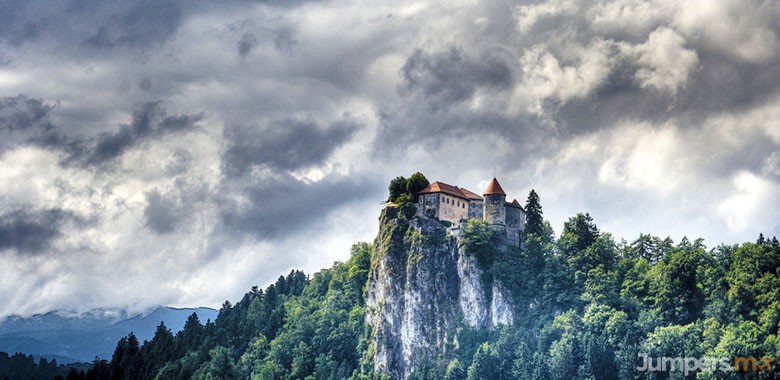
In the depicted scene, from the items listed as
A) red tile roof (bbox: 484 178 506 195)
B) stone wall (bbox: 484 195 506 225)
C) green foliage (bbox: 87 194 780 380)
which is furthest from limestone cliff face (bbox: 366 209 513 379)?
red tile roof (bbox: 484 178 506 195)

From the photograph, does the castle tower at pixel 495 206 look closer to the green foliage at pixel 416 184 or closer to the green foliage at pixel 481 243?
the green foliage at pixel 481 243

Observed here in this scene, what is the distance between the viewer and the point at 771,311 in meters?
77.6

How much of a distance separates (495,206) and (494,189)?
2.11 metres

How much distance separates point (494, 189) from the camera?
105375 millimetres

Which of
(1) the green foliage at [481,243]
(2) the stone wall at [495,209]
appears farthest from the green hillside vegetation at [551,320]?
(2) the stone wall at [495,209]

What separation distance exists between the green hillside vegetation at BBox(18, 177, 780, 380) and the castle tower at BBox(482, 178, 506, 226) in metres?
2.43

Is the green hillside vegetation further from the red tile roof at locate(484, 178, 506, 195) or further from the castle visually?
the red tile roof at locate(484, 178, 506, 195)

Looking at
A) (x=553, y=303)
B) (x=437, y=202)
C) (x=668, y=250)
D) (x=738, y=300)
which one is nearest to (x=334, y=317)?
(x=437, y=202)

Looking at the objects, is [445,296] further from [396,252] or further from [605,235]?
[605,235]

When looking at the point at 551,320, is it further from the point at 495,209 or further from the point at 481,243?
the point at 495,209

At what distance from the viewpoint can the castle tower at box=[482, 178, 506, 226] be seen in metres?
105

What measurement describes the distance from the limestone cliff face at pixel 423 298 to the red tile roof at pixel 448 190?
3753 mm

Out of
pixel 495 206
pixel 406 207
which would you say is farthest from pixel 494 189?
pixel 406 207

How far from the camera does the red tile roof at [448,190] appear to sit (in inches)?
4171
